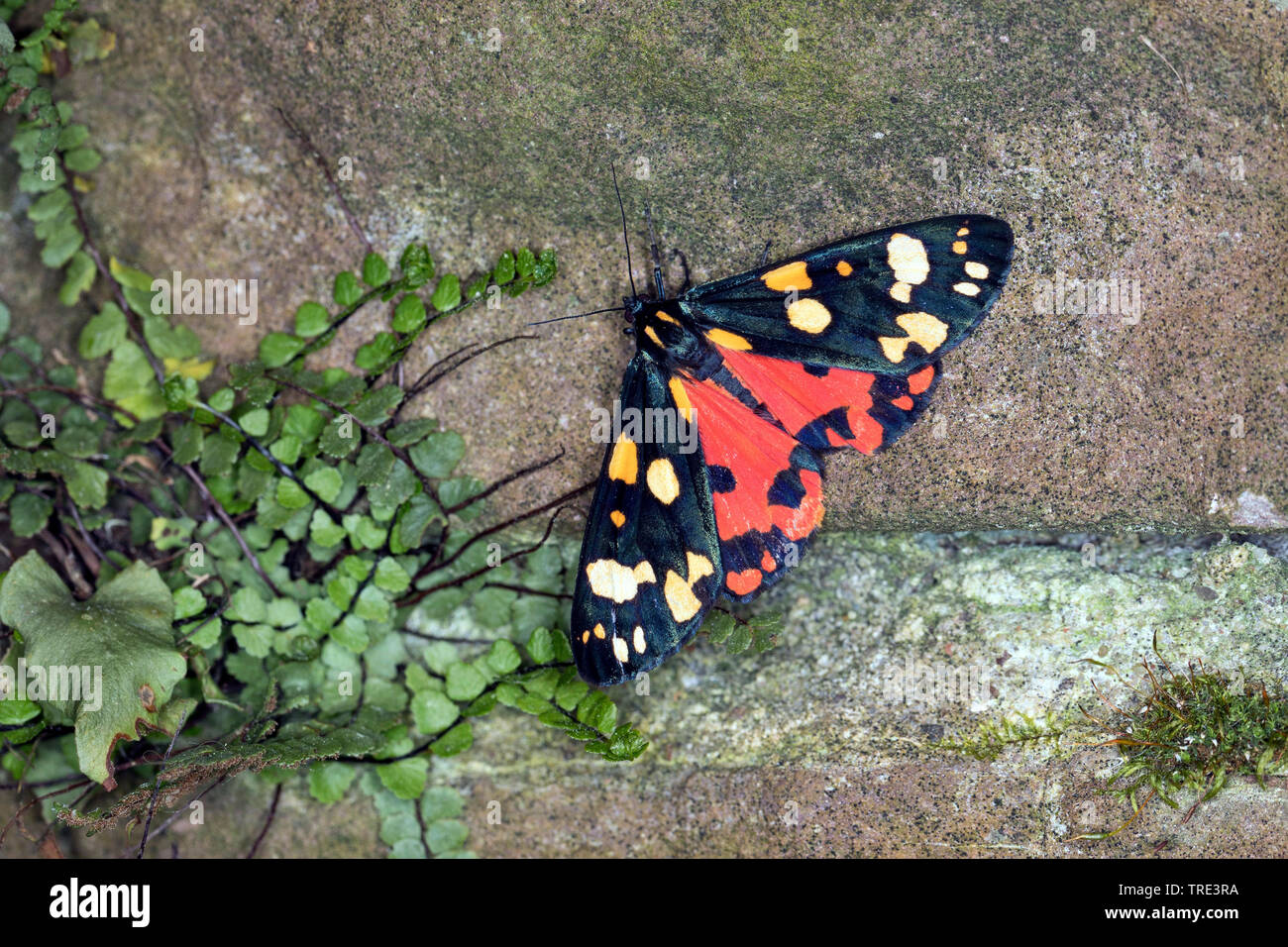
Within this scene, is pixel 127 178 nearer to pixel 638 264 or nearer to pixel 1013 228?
pixel 638 264

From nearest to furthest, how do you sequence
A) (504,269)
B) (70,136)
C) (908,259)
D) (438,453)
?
(908,259) < (504,269) < (438,453) < (70,136)

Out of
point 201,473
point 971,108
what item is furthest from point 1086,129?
point 201,473

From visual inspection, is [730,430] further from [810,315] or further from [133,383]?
[133,383]

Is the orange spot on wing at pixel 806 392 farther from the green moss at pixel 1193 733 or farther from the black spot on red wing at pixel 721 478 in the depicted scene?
the green moss at pixel 1193 733

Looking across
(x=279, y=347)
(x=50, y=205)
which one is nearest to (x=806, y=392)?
(x=279, y=347)

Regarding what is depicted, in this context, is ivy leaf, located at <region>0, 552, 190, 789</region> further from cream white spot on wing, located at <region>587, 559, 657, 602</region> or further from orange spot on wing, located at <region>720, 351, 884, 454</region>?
orange spot on wing, located at <region>720, 351, 884, 454</region>

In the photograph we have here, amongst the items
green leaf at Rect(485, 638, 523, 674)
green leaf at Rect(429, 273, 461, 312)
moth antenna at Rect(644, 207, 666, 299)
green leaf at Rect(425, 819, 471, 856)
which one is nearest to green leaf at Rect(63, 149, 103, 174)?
green leaf at Rect(429, 273, 461, 312)
